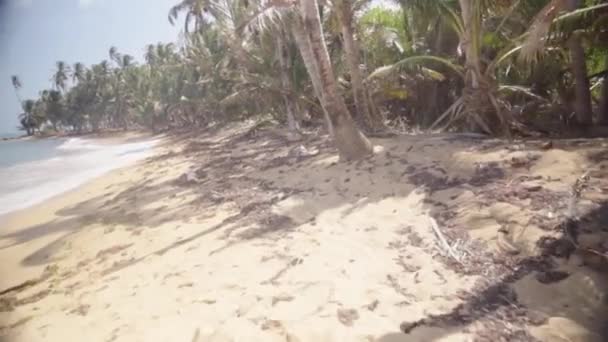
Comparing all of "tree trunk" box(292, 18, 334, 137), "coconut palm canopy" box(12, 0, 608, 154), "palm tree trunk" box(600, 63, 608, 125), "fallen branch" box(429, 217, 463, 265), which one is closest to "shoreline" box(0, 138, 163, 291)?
"coconut palm canopy" box(12, 0, 608, 154)

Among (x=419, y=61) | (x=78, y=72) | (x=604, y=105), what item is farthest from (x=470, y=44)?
(x=78, y=72)

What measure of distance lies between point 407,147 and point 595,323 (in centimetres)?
495

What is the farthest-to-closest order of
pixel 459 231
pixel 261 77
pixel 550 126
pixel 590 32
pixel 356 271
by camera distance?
1. pixel 261 77
2. pixel 550 126
3. pixel 590 32
4. pixel 459 231
5. pixel 356 271

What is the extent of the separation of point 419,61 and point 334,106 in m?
3.08

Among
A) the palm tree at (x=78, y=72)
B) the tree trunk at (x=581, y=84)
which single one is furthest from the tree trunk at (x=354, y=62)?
the palm tree at (x=78, y=72)

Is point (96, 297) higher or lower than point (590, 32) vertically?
lower

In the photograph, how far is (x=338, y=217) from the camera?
16.3ft

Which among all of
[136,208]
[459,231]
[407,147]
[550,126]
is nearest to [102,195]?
[136,208]

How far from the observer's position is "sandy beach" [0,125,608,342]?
9.01 ft

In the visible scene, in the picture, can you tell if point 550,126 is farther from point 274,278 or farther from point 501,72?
point 274,278

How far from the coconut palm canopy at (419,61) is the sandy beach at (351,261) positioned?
1717 millimetres

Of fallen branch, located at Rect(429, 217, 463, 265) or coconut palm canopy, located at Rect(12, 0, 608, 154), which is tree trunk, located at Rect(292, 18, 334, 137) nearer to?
coconut palm canopy, located at Rect(12, 0, 608, 154)

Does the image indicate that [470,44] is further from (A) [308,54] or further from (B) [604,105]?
(B) [604,105]

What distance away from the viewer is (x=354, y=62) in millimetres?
9484
